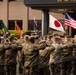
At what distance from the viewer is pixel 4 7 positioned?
48.0 metres

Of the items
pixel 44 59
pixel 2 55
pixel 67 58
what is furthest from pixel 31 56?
pixel 67 58

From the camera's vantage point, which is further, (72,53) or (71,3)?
(71,3)

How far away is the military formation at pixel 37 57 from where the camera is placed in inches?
505

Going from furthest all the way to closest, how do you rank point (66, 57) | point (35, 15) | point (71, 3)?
point (35, 15) → point (71, 3) → point (66, 57)

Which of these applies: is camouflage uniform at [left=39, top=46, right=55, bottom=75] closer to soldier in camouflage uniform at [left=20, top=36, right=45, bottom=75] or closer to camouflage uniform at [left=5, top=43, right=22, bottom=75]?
soldier in camouflage uniform at [left=20, top=36, right=45, bottom=75]

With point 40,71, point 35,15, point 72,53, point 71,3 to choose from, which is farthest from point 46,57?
point 35,15

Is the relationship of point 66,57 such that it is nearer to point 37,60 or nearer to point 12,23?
point 37,60

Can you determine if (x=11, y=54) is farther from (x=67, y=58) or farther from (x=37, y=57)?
(x=67, y=58)

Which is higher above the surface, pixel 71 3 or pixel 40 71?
pixel 71 3

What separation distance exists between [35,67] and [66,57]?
86.7 inches

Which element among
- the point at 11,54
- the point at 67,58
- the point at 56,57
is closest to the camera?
the point at 11,54

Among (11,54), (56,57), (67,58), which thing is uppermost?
(11,54)

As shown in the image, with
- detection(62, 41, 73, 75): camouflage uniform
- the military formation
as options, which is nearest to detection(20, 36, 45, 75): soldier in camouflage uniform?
the military formation

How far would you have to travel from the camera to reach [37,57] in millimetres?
12867
